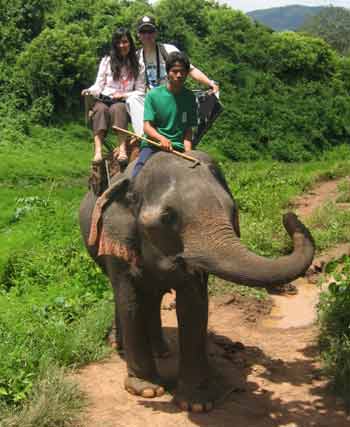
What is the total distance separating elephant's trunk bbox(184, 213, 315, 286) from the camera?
11.6 feet

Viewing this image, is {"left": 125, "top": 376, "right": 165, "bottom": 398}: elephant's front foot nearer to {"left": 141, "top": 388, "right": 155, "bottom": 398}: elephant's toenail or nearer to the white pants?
{"left": 141, "top": 388, "right": 155, "bottom": 398}: elephant's toenail

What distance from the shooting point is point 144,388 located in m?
5.09

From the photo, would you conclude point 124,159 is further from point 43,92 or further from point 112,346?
point 43,92

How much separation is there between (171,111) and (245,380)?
2.30 metres

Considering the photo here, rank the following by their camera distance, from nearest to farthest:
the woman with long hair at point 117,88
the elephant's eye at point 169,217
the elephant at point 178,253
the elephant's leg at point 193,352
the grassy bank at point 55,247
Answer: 1. the elephant at point 178,253
2. the elephant's eye at point 169,217
3. the elephant's leg at point 193,352
4. the woman with long hair at point 117,88
5. the grassy bank at point 55,247

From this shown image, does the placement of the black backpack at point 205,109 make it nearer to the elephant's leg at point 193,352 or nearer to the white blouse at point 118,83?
the white blouse at point 118,83

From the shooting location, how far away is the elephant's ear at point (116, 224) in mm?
4582

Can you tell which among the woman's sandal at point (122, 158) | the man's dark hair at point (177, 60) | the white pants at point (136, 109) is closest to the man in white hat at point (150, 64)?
the white pants at point (136, 109)

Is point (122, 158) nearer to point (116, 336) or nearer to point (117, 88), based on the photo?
point (117, 88)

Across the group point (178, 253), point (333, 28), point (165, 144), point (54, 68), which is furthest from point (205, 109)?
point (333, 28)

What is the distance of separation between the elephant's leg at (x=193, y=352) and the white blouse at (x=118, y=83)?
5.76 ft

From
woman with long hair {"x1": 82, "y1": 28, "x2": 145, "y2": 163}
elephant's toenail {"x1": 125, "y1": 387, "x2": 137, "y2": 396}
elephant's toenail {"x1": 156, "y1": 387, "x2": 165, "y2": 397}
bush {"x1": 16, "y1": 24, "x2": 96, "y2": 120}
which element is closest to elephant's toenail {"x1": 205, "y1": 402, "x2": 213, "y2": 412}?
elephant's toenail {"x1": 156, "y1": 387, "x2": 165, "y2": 397}

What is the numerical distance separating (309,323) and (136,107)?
3123 mm

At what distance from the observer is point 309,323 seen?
22.9 ft
